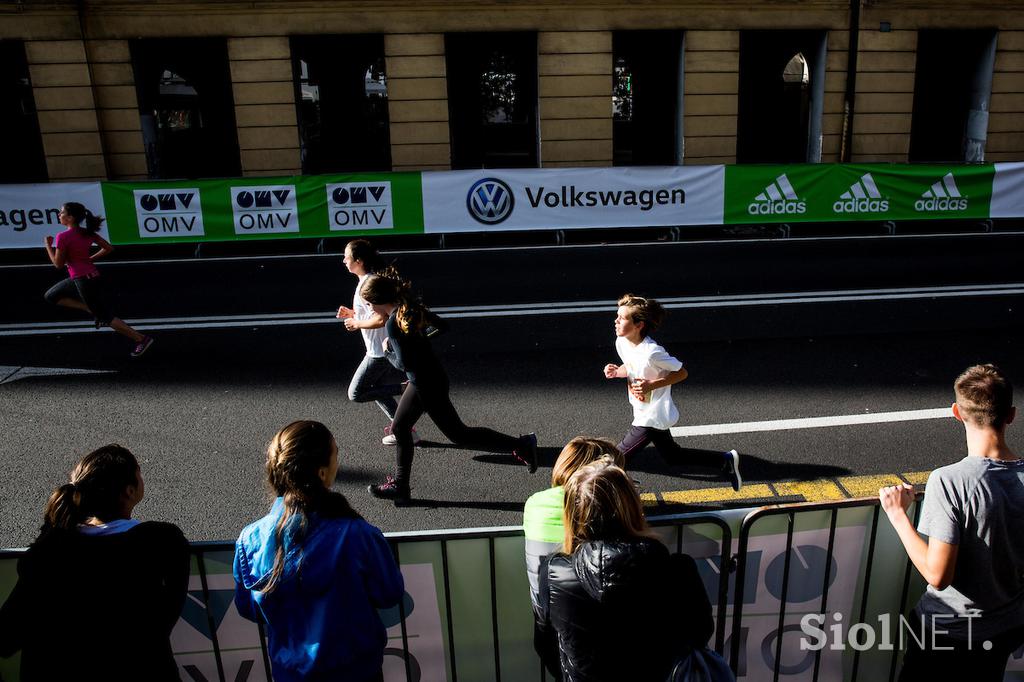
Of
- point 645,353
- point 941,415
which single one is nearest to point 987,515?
point 645,353

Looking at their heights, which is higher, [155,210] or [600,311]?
[155,210]

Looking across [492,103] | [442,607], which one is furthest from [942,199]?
[442,607]

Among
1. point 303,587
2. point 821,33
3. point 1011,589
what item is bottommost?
point 1011,589

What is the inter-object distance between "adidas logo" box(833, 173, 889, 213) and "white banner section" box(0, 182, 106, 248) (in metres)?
12.9

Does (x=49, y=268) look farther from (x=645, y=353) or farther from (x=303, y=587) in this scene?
(x=303, y=587)

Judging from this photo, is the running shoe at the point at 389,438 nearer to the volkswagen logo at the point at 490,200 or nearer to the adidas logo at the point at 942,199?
the volkswagen logo at the point at 490,200

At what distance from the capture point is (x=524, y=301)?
11391 millimetres

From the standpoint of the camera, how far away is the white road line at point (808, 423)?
7.08m

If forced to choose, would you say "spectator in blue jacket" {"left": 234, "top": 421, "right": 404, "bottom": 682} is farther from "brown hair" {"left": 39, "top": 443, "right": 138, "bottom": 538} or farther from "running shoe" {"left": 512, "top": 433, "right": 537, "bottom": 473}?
"running shoe" {"left": 512, "top": 433, "right": 537, "bottom": 473}

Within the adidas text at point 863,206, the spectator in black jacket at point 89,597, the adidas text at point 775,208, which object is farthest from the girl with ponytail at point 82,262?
the adidas text at point 863,206

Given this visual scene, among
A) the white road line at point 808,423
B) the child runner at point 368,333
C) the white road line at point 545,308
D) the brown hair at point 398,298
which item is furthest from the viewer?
the white road line at point 545,308

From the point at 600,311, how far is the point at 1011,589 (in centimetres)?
779

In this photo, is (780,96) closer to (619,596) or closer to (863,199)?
(863,199)

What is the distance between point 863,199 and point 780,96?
5722 mm
